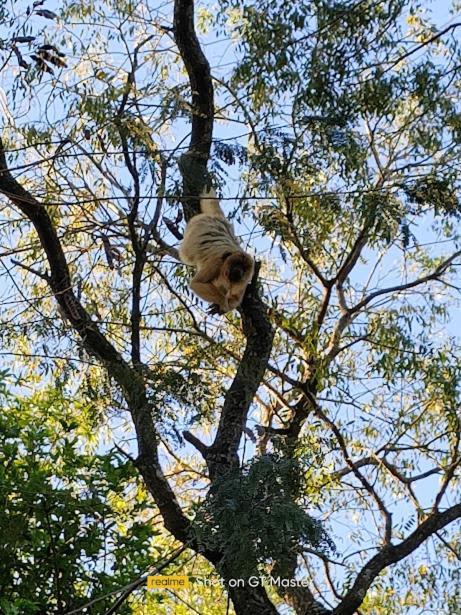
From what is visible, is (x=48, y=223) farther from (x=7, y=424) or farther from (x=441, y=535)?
(x=441, y=535)

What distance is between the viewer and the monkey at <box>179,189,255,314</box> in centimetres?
801

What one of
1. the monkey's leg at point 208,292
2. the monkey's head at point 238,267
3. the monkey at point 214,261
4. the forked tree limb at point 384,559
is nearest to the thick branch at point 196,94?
the monkey at point 214,261

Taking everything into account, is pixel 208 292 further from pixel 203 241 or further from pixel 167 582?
pixel 167 582

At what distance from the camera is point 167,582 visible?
646 centimetres

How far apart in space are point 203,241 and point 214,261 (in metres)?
0.18

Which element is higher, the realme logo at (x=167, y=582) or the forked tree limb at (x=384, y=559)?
the forked tree limb at (x=384, y=559)

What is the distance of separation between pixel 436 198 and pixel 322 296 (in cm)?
200

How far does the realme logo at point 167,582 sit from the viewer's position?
6286 mm

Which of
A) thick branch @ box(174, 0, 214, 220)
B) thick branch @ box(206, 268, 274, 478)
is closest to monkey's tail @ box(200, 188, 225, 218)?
thick branch @ box(174, 0, 214, 220)

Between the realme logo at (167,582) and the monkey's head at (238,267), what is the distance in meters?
2.39

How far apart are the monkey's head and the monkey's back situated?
95mm

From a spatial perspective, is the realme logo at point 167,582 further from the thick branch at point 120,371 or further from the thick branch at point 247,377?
the thick branch at point 247,377

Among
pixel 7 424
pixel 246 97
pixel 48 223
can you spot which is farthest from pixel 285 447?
pixel 246 97

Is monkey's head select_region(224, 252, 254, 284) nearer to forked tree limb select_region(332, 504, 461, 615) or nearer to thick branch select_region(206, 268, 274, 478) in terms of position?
thick branch select_region(206, 268, 274, 478)
